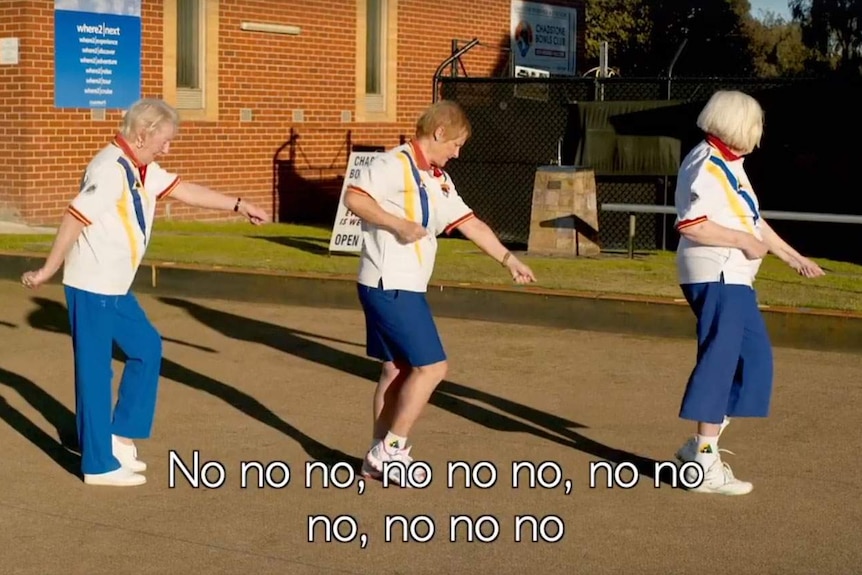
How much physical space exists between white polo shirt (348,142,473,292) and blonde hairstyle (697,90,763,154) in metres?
1.22

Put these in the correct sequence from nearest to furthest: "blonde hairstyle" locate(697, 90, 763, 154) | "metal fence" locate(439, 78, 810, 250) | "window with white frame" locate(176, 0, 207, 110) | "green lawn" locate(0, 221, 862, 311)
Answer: "blonde hairstyle" locate(697, 90, 763, 154), "green lawn" locate(0, 221, 862, 311), "metal fence" locate(439, 78, 810, 250), "window with white frame" locate(176, 0, 207, 110)

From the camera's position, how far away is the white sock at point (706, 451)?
743 cm

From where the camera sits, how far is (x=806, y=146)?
59.3ft

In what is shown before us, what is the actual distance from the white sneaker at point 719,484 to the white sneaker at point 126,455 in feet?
8.52

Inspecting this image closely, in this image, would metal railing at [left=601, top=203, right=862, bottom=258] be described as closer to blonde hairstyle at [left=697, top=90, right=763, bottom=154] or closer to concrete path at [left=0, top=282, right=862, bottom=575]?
concrete path at [left=0, top=282, right=862, bottom=575]

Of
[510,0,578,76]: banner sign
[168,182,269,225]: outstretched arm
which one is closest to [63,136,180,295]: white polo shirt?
[168,182,269,225]: outstretched arm

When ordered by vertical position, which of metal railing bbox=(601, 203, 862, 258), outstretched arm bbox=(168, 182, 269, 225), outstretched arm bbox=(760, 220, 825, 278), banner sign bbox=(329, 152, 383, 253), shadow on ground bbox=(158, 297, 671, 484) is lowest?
shadow on ground bbox=(158, 297, 671, 484)

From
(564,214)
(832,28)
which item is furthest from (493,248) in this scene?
(832,28)

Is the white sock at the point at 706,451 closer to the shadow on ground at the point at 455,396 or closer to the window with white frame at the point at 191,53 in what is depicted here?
the shadow on ground at the point at 455,396

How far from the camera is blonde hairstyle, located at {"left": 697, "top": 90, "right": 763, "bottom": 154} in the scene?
721 cm

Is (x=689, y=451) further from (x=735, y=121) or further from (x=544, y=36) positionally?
(x=544, y=36)

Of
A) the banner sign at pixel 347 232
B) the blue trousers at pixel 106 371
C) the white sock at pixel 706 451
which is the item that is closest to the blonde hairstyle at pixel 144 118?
the blue trousers at pixel 106 371

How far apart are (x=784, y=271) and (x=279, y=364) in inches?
250

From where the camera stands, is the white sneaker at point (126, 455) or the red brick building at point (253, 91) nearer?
the white sneaker at point (126, 455)
